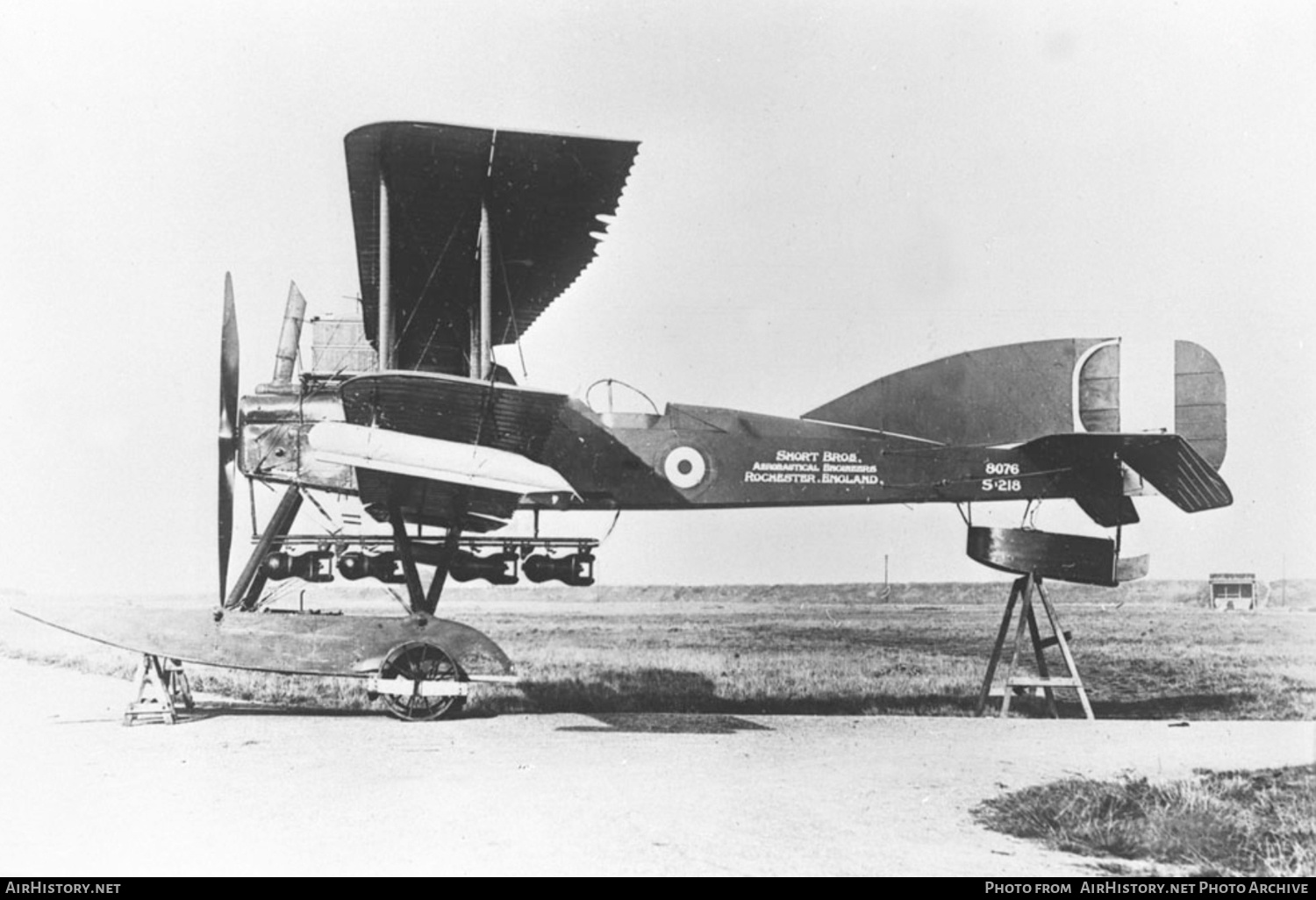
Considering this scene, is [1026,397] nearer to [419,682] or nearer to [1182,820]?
[1182,820]

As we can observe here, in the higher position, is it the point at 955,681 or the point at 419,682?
the point at 419,682

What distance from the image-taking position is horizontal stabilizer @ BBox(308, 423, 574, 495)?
789cm

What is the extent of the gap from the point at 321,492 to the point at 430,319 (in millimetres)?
2046

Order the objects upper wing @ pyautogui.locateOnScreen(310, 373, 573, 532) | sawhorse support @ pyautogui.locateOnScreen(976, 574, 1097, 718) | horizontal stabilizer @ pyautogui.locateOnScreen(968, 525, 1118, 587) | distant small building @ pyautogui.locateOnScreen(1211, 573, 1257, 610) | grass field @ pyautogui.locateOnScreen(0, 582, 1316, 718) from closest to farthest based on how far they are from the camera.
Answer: upper wing @ pyautogui.locateOnScreen(310, 373, 573, 532) < sawhorse support @ pyautogui.locateOnScreen(976, 574, 1097, 718) < horizontal stabilizer @ pyautogui.locateOnScreen(968, 525, 1118, 587) < grass field @ pyautogui.locateOnScreen(0, 582, 1316, 718) < distant small building @ pyautogui.locateOnScreen(1211, 573, 1257, 610)

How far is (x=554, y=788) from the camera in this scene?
634cm

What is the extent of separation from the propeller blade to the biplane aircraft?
0.03m

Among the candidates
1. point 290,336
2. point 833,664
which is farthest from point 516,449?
point 833,664

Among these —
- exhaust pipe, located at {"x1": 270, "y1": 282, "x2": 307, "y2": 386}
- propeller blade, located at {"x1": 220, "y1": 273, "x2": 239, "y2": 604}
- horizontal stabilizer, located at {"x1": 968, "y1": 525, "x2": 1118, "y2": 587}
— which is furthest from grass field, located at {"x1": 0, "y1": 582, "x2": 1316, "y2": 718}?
exhaust pipe, located at {"x1": 270, "y1": 282, "x2": 307, "y2": 386}

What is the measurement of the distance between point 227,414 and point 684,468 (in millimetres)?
4451

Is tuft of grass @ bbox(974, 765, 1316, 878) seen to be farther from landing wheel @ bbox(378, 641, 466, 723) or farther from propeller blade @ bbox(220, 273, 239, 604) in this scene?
propeller blade @ bbox(220, 273, 239, 604)

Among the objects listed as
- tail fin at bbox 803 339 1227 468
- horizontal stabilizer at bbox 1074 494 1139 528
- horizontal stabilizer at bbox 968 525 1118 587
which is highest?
tail fin at bbox 803 339 1227 468

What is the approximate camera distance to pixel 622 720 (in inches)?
368
